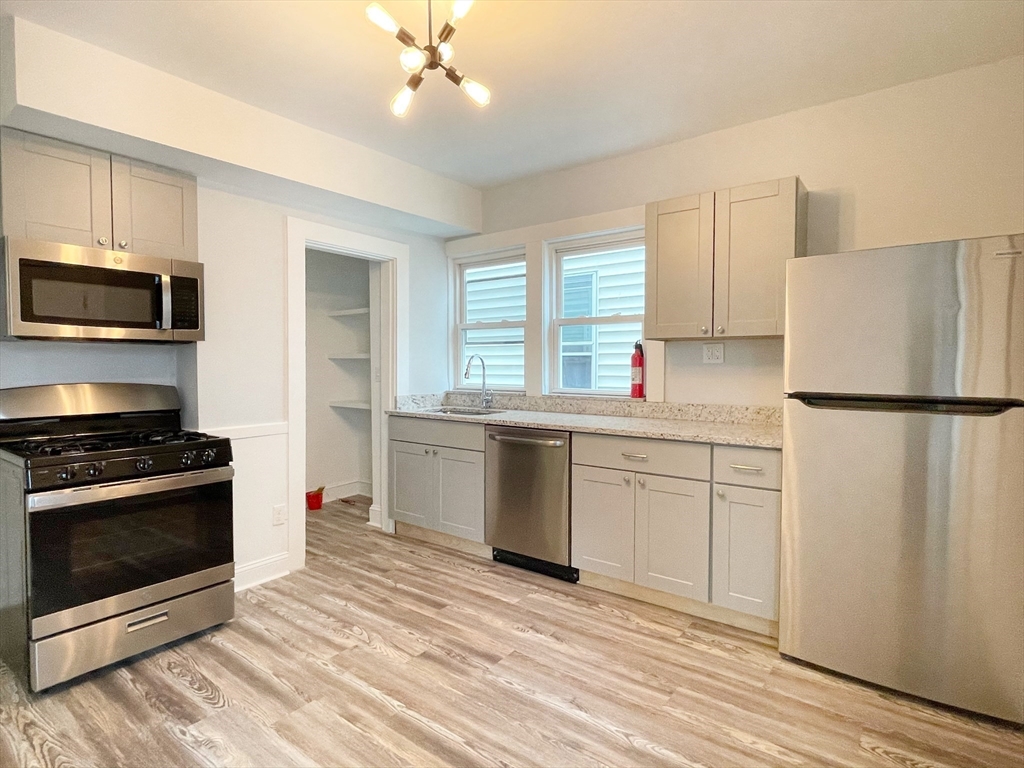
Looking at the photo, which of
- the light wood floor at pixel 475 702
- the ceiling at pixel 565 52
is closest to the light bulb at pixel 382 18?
the ceiling at pixel 565 52

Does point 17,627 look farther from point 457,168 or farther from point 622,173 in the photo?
point 622,173

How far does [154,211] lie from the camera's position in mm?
2602

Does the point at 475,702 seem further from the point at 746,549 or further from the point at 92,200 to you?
the point at 92,200

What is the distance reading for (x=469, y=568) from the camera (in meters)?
3.32

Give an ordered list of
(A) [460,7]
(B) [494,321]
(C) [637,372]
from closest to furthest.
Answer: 1. (A) [460,7]
2. (C) [637,372]
3. (B) [494,321]

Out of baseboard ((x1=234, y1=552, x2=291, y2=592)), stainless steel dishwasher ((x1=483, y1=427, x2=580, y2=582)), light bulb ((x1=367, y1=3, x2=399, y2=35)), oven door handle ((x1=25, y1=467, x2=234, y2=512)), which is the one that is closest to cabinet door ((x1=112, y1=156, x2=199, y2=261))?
oven door handle ((x1=25, y1=467, x2=234, y2=512))

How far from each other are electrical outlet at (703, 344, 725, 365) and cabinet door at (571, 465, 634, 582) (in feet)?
2.82

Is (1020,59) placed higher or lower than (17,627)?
higher

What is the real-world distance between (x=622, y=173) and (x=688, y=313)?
116 cm

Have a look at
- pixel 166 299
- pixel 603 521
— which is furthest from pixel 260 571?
pixel 603 521

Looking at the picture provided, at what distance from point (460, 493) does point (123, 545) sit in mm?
1829

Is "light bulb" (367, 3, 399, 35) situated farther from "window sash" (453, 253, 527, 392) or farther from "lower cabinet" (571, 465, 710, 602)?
"window sash" (453, 253, 527, 392)

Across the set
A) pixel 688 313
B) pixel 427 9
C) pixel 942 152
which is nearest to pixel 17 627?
pixel 427 9

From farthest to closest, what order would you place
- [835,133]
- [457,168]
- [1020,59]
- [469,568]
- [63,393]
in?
[457,168] → [469,568] → [835,133] → [63,393] → [1020,59]
